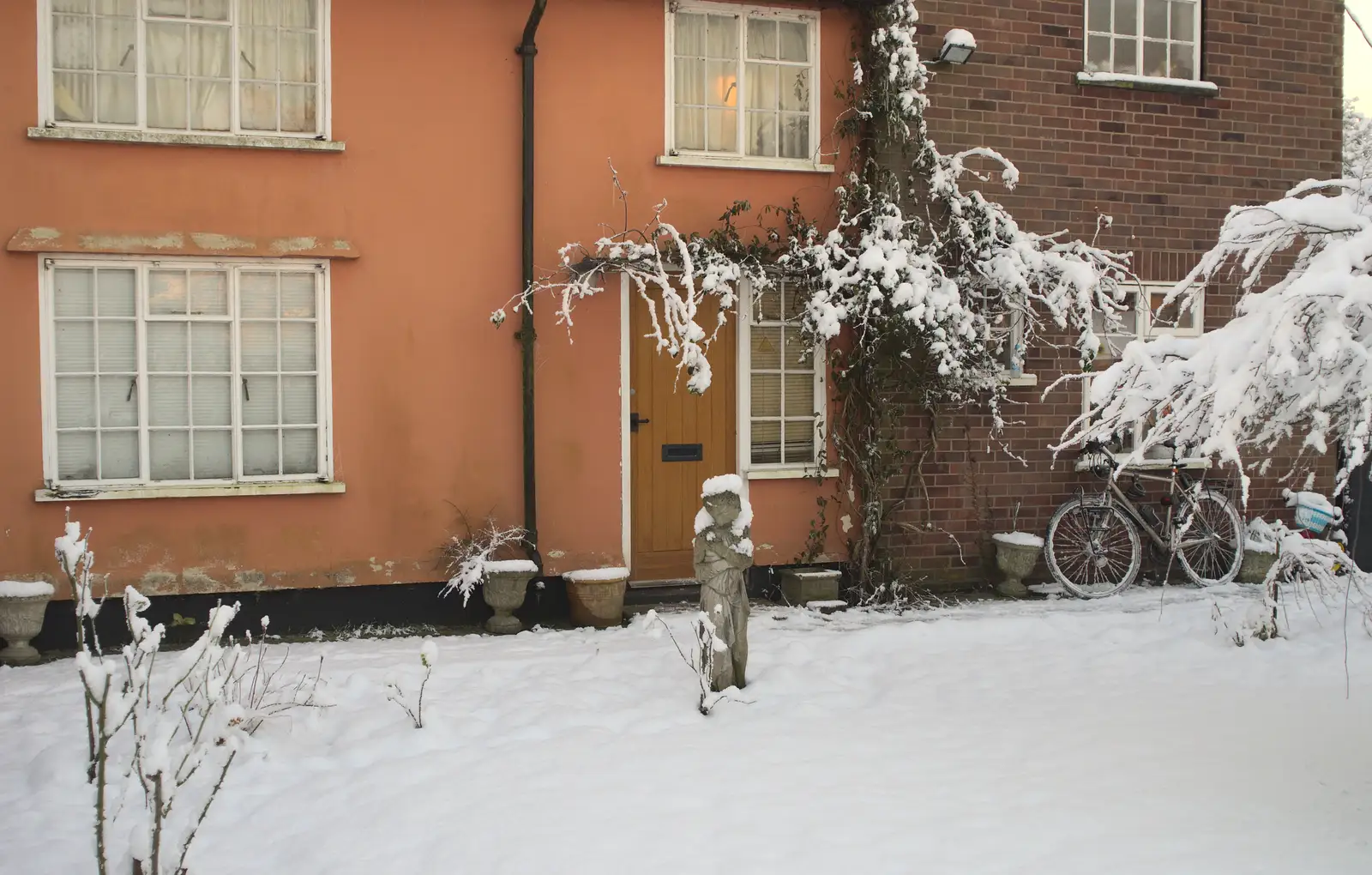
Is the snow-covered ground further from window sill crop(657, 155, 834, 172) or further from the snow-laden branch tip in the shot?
window sill crop(657, 155, 834, 172)

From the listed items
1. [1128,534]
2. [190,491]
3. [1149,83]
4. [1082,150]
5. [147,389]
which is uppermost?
[1149,83]

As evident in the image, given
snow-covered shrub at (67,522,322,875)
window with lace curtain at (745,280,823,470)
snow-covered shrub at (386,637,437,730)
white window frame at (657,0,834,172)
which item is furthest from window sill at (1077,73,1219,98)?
snow-covered shrub at (67,522,322,875)

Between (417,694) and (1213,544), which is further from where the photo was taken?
(1213,544)

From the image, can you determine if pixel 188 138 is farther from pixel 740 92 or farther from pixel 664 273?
pixel 740 92

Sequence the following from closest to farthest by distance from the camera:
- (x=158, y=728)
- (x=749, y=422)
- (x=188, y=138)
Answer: (x=158, y=728) → (x=188, y=138) → (x=749, y=422)

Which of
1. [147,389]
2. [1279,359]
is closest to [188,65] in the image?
[147,389]

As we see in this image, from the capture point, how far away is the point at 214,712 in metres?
3.77

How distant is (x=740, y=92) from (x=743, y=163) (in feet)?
1.83

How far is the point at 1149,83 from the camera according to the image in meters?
9.14

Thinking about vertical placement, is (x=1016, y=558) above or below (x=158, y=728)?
below

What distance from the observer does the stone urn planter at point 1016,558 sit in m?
8.62

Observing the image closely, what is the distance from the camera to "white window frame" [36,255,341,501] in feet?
23.6

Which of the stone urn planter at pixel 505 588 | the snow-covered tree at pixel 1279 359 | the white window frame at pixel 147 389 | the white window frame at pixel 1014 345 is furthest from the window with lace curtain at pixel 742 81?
the snow-covered tree at pixel 1279 359

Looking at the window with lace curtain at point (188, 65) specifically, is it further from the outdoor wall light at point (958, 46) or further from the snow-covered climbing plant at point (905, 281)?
the outdoor wall light at point (958, 46)
